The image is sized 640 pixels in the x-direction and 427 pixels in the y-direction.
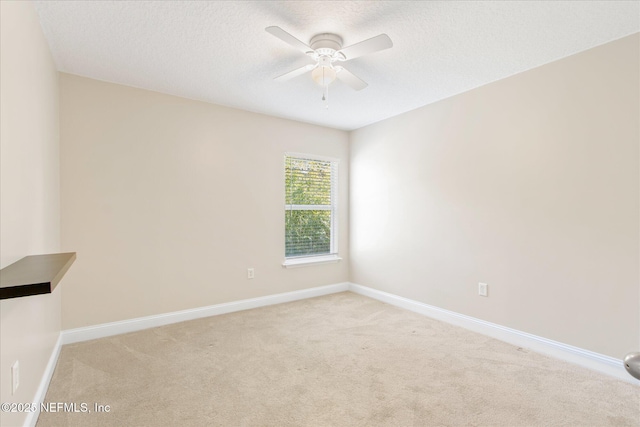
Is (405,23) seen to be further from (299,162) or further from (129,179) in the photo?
(129,179)

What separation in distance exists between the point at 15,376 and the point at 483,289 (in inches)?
137

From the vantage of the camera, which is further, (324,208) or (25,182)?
(324,208)

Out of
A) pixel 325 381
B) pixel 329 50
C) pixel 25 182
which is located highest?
pixel 329 50

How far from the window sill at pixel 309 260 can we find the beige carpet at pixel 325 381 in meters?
1.11

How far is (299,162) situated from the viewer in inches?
173

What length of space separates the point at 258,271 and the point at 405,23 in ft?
10.0

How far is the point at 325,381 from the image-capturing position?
7.22 ft

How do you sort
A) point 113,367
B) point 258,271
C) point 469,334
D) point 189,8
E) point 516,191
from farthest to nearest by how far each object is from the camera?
point 258,271 < point 469,334 < point 516,191 < point 113,367 < point 189,8

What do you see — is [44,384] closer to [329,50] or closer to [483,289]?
[329,50]

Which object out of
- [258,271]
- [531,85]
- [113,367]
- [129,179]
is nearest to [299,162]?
[258,271]

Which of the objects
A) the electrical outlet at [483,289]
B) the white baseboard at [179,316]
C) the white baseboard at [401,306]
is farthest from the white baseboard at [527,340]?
the white baseboard at [179,316]

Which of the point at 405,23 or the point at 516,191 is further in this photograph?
the point at 516,191

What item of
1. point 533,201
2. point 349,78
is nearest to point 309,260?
point 349,78

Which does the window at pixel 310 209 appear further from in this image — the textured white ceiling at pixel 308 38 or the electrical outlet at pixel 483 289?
the electrical outlet at pixel 483 289
